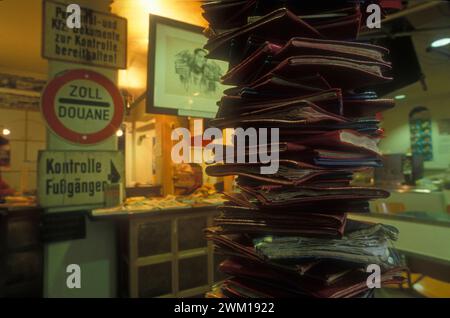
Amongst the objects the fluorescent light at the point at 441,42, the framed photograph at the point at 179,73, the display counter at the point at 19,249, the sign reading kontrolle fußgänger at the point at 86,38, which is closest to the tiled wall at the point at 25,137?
the sign reading kontrolle fußgänger at the point at 86,38

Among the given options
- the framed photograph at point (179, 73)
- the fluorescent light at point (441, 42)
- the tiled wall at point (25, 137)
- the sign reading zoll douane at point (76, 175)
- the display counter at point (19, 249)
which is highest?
the fluorescent light at point (441, 42)

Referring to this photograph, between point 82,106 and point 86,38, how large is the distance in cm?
39

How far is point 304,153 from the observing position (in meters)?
0.58

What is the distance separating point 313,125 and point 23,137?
1.78m

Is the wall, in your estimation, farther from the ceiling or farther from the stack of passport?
the stack of passport

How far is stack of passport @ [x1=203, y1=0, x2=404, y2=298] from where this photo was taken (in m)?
0.54

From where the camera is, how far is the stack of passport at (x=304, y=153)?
21.1 inches

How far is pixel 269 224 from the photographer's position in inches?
23.2

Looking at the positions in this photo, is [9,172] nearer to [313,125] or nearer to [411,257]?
[313,125]

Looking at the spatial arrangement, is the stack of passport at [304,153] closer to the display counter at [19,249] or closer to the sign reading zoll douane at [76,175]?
the sign reading zoll douane at [76,175]

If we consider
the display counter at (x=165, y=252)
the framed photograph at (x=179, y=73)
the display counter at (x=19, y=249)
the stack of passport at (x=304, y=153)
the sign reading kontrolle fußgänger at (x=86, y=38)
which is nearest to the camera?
the stack of passport at (x=304, y=153)

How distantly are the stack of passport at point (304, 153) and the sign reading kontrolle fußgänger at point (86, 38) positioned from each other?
125cm
